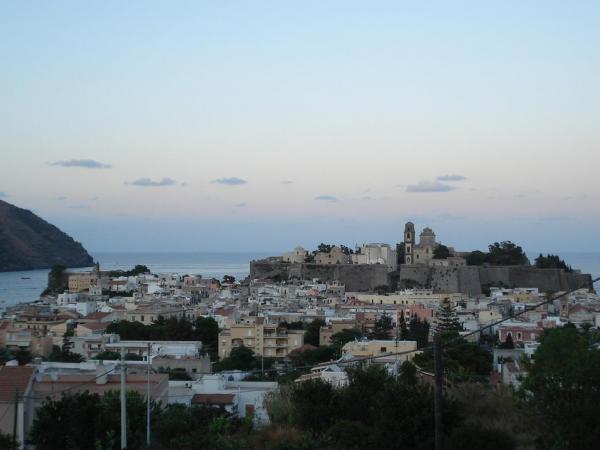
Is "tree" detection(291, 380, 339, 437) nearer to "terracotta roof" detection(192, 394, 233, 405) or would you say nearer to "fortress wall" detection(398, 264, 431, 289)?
"terracotta roof" detection(192, 394, 233, 405)

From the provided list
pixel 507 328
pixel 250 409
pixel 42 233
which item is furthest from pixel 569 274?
pixel 42 233

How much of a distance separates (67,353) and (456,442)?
58.3 feet

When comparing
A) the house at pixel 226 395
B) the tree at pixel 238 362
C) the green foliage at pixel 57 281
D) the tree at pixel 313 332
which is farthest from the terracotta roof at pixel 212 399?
the green foliage at pixel 57 281

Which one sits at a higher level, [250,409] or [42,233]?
[42,233]

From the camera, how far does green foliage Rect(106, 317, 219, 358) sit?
27.2 meters

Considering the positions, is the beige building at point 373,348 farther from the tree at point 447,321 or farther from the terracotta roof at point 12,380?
the terracotta roof at point 12,380

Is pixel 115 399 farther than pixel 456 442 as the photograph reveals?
Yes

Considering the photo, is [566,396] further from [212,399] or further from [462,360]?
[462,360]

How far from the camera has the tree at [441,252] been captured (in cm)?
4994

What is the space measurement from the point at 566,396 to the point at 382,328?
20.9 meters

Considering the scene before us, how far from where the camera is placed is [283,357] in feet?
85.3

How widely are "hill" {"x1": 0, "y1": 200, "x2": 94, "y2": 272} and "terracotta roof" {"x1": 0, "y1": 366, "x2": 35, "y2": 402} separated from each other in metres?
105

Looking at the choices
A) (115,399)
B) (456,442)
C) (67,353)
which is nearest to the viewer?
(456,442)

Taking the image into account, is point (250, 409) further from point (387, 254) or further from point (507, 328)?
point (387, 254)
